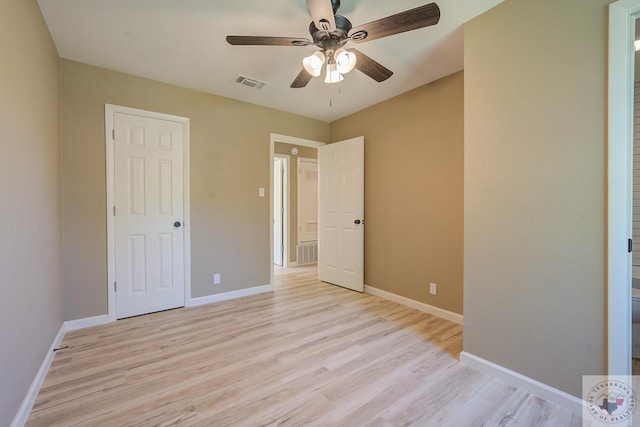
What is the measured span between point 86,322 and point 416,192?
11.8 feet

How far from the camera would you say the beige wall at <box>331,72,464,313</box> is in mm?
2715

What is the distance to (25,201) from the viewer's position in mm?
1557

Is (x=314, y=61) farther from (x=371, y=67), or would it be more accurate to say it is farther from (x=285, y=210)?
(x=285, y=210)

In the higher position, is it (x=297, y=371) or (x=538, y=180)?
(x=538, y=180)

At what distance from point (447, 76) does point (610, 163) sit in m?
1.76

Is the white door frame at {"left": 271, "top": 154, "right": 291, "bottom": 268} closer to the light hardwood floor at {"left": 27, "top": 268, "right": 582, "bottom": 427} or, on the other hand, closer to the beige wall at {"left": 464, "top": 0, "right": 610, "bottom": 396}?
the light hardwood floor at {"left": 27, "top": 268, "right": 582, "bottom": 427}

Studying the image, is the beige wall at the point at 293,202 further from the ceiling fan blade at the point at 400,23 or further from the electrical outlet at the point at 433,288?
the ceiling fan blade at the point at 400,23

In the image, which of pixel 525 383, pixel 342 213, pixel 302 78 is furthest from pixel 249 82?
pixel 525 383

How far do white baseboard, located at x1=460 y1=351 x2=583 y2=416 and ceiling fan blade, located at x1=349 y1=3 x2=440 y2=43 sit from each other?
217 centimetres

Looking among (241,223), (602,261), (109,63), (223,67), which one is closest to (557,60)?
(602,261)

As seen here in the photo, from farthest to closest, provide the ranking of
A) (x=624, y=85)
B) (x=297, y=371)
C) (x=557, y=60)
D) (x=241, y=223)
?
(x=241, y=223) → (x=297, y=371) → (x=557, y=60) → (x=624, y=85)

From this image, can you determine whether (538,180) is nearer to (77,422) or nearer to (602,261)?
(602,261)

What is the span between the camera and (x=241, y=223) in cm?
348

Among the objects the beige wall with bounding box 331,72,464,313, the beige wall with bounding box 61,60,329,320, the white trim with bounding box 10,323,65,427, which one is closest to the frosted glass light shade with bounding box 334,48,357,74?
the beige wall with bounding box 331,72,464,313
